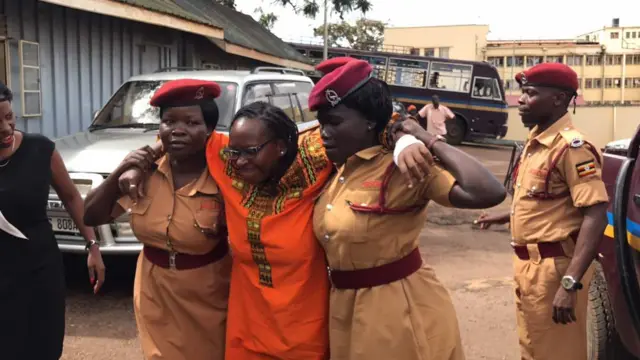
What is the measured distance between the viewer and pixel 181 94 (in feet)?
7.72

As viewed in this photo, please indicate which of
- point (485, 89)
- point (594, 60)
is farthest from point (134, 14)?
point (594, 60)

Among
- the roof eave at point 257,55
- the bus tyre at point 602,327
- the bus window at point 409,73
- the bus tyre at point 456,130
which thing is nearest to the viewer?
the bus tyre at point 602,327

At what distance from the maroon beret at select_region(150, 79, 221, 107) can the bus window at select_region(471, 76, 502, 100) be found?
67.4 ft

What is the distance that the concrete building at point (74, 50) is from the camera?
7188 millimetres

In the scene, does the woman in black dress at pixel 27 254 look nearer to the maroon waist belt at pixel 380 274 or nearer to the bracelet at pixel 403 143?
the maroon waist belt at pixel 380 274

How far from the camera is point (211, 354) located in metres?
2.44

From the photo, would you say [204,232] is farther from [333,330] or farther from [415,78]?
[415,78]

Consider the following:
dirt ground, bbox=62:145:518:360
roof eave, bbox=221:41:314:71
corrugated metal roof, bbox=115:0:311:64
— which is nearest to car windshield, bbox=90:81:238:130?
dirt ground, bbox=62:145:518:360

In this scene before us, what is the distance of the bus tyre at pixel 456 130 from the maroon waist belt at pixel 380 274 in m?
20.2

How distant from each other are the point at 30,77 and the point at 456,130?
1662 cm

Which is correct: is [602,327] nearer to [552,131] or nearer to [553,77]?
[552,131]

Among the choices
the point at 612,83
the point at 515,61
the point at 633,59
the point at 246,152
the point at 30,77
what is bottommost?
the point at 246,152

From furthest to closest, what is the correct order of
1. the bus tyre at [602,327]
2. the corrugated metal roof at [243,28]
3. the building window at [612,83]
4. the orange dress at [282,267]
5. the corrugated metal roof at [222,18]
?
the building window at [612,83] → the corrugated metal roof at [243,28] → the corrugated metal roof at [222,18] → the bus tyre at [602,327] → the orange dress at [282,267]

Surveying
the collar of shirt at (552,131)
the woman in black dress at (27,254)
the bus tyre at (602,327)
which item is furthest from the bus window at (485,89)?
the woman in black dress at (27,254)
